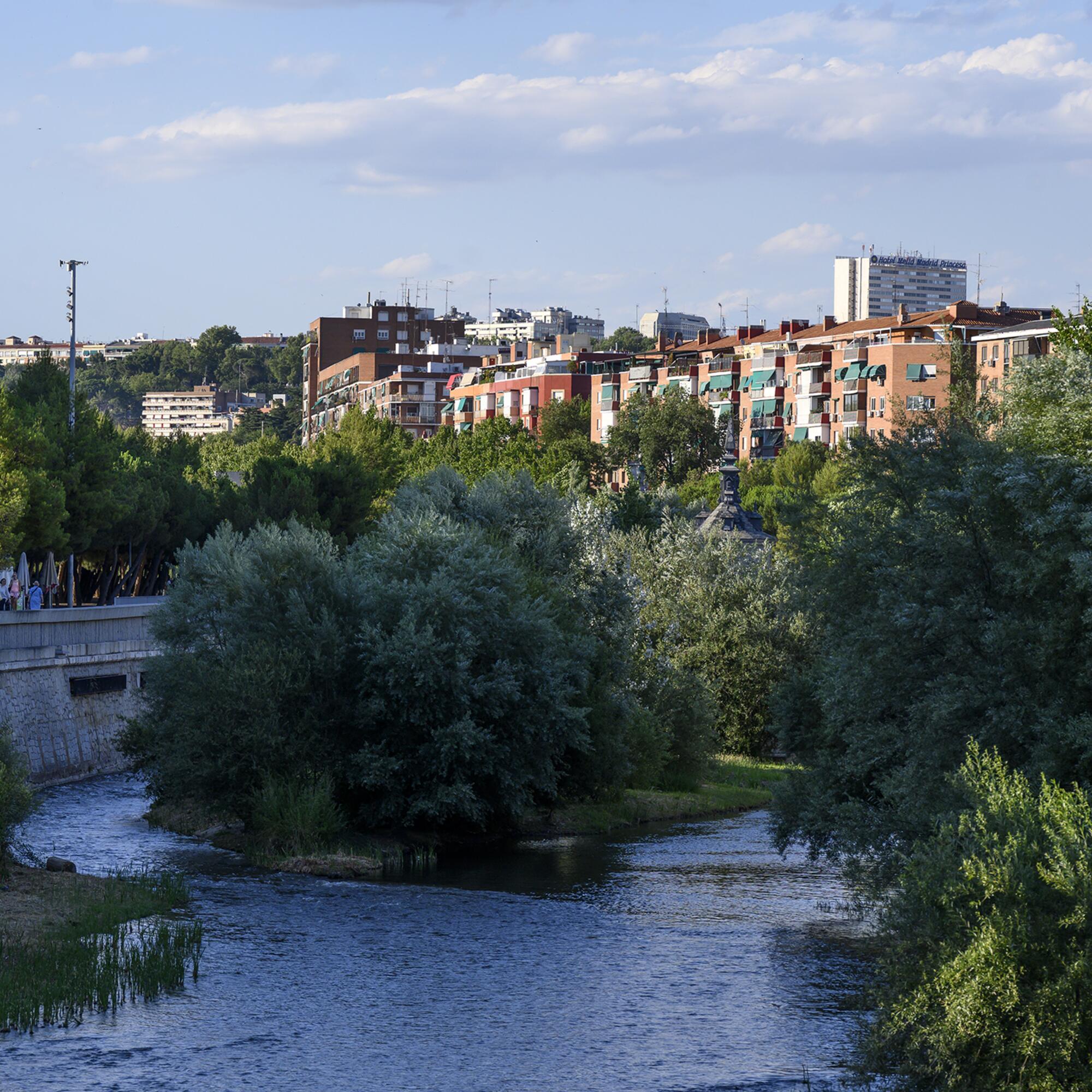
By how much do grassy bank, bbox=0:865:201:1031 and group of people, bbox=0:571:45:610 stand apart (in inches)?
739

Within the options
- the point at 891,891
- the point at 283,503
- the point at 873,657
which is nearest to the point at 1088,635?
the point at 873,657

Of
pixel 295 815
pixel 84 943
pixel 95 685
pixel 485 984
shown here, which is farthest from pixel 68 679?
pixel 485 984

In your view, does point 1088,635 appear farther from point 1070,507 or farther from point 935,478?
point 935,478

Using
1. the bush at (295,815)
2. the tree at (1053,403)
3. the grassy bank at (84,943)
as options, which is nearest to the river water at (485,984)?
the grassy bank at (84,943)

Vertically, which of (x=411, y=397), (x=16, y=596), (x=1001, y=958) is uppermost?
(x=411, y=397)

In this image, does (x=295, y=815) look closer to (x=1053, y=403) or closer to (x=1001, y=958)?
(x=1053, y=403)

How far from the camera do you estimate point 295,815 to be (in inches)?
1410

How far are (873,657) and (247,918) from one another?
12.2 m

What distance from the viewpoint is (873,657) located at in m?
25.2

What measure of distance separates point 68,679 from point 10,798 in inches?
593

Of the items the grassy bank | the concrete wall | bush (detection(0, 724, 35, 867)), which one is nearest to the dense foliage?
the concrete wall

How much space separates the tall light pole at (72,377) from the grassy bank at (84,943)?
25.0 metres

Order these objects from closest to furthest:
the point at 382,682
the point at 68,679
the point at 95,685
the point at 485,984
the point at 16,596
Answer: the point at 485,984 < the point at 382,682 < the point at 68,679 < the point at 95,685 < the point at 16,596

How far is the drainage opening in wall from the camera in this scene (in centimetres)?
4581
